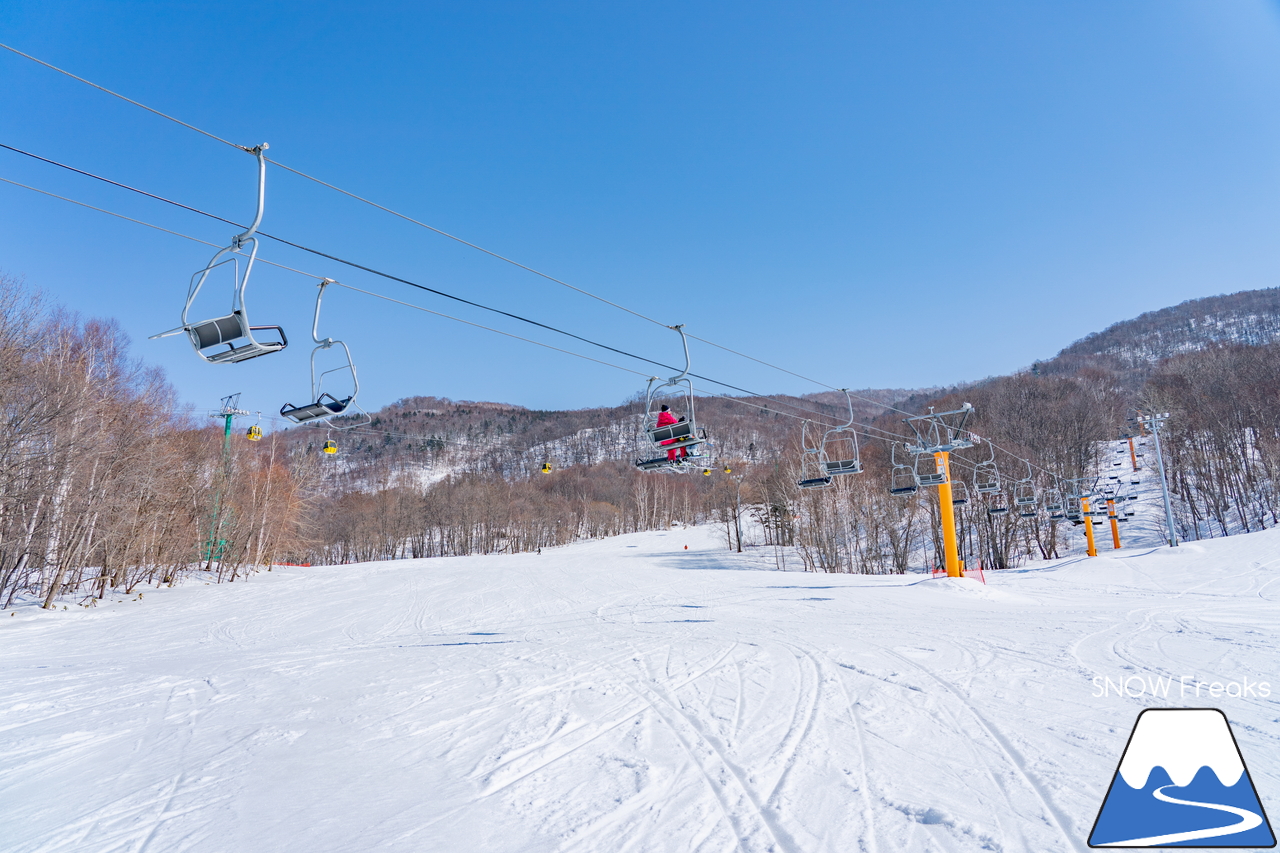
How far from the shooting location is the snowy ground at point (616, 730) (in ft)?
14.4

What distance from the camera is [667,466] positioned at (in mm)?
13094

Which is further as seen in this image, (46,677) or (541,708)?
(46,677)

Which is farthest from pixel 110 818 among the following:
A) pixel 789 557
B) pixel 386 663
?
pixel 789 557

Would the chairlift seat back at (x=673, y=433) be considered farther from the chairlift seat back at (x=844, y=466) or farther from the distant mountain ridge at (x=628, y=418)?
the distant mountain ridge at (x=628, y=418)

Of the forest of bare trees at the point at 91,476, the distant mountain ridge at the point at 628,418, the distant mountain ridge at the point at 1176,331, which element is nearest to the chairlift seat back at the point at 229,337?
the forest of bare trees at the point at 91,476

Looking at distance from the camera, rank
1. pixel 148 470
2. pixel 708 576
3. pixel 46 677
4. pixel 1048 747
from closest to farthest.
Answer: pixel 1048 747 → pixel 46 677 → pixel 148 470 → pixel 708 576

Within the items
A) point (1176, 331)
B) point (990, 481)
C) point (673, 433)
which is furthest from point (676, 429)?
point (1176, 331)

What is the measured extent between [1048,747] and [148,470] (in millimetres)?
28484

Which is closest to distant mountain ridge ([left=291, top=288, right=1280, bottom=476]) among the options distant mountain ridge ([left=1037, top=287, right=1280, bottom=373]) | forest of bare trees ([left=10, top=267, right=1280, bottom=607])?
distant mountain ridge ([left=1037, top=287, right=1280, bottom=373])

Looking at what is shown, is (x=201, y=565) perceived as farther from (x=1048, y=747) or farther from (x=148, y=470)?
(x=1048, y=747)

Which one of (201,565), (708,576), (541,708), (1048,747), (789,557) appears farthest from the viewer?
(789,557)

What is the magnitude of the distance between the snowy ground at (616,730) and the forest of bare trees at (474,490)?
7.46 metres

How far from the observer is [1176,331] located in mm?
147250

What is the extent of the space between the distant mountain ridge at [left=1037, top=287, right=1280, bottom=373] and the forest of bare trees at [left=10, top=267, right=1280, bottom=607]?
115ft
